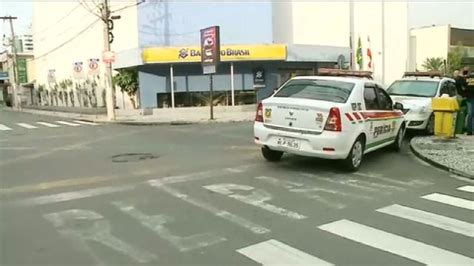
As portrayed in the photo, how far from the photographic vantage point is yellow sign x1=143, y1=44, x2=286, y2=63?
2794 centimetres

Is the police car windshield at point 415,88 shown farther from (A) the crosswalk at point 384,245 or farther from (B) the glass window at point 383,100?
(A) the crosswalk at point 384,245

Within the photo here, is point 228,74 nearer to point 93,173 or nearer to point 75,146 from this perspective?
point 75,146

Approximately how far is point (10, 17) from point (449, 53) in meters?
56.2

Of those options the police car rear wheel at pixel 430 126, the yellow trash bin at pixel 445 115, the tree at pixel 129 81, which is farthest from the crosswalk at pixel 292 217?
the tree at pixel 129 81

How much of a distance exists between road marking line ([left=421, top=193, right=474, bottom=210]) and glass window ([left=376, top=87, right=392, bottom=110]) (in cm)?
340

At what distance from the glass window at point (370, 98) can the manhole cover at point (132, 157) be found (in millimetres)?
4722

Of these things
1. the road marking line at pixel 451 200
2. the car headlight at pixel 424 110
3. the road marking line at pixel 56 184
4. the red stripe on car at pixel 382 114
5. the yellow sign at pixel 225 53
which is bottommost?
the road marking line at pixel 451 200

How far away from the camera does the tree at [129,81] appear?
3086 centimetres

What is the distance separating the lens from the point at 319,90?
365 inches

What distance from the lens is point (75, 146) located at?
13.8 metres

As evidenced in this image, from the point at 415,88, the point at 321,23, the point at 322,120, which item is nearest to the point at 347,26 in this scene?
the point at 321,23

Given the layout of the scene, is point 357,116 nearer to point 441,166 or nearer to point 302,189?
point 441,166

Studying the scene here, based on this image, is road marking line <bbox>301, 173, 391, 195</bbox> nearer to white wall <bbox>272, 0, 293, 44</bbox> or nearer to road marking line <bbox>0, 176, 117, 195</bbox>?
road marking line <bbox>0, 176, 117, 195</bbox>

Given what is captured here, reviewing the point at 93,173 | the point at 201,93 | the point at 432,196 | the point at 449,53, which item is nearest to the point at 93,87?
the point at 201,93
